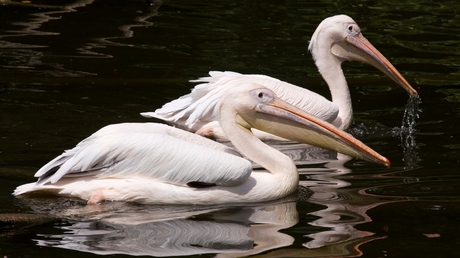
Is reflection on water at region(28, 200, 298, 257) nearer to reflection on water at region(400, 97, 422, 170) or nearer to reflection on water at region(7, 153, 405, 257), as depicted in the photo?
reflection on water at region(7, 153, 405, 257)

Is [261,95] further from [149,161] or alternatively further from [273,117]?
[149,161]

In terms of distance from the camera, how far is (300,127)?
568cm

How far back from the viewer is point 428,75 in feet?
29.9

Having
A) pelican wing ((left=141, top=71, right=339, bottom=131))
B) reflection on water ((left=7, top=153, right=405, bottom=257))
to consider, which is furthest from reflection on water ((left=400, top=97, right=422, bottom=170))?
reflection on water ((left=7, top=153, right=405, bottom=257))

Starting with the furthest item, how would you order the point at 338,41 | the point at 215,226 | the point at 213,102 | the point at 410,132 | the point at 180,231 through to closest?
the point at 338,41
the point at 410,132
the point at 213,102
the point at 215,226
the point at 180,231

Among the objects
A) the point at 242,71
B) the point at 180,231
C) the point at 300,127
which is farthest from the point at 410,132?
the point at 180,231

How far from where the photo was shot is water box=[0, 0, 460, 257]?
15.4 feet

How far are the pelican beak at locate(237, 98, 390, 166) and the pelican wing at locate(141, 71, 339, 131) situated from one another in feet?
4.31

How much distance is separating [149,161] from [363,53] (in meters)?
3.06

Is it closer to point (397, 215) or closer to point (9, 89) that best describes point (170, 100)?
point (9, 89)

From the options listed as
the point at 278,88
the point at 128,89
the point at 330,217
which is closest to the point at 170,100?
the point at 128,89

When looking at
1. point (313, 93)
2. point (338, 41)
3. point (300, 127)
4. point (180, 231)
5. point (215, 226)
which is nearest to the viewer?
point (180, 231)

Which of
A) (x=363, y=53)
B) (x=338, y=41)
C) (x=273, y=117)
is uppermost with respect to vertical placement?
(x=338, y=41)

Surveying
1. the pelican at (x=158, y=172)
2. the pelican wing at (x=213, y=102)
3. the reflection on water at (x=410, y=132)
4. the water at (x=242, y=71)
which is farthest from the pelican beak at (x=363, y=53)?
the pelican at (x=158, y=172)
